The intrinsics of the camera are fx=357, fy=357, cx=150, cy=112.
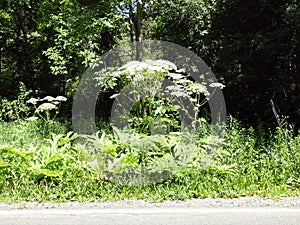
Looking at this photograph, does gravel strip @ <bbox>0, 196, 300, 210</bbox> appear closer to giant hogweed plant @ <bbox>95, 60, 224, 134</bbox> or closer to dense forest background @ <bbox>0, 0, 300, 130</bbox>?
giant hogweed plant @ <bbox>95, 60, 224, 134</bbox>

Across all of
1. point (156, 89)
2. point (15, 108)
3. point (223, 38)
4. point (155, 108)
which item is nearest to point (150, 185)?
point (155, 108)

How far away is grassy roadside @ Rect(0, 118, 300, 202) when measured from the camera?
4.25 metres

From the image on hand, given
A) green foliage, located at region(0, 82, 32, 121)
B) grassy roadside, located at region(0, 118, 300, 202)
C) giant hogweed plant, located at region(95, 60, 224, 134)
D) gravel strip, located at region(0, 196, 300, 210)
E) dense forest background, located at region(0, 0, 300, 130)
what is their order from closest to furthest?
1. gravel strip, located at region(0, 196, 300, 210)
2. grassy roadside, located at region(0, 118, 300, 202)
3. giant hogweed plant, located at region(95, 60, 224, 134)
4. dense forest background, located at region(0, 0, 300, 130)
5. green foliage, located at region(0, 82, 32, 121)

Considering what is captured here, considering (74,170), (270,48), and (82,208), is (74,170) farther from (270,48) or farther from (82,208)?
(270,48)

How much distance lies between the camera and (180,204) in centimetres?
400

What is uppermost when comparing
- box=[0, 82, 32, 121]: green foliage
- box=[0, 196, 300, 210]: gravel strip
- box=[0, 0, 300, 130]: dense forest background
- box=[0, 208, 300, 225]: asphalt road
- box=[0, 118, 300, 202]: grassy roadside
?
box=[0, 0, 300, 130]: dense forest background

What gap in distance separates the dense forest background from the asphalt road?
415cm

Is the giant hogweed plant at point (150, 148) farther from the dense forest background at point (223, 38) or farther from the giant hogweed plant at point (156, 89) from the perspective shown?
the dense forest background at point (223, 38)

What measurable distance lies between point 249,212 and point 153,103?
92.1 inches

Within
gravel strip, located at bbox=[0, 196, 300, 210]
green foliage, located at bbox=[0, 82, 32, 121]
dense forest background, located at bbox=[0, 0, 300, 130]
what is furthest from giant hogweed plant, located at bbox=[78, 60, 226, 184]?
green foliage, located at bbox=[0, 82, 32, 121]

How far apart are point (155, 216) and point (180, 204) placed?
0.44 meters

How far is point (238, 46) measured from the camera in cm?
786

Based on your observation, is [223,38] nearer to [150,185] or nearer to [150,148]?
[150,148]

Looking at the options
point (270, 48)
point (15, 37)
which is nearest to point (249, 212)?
point (270, 48)
